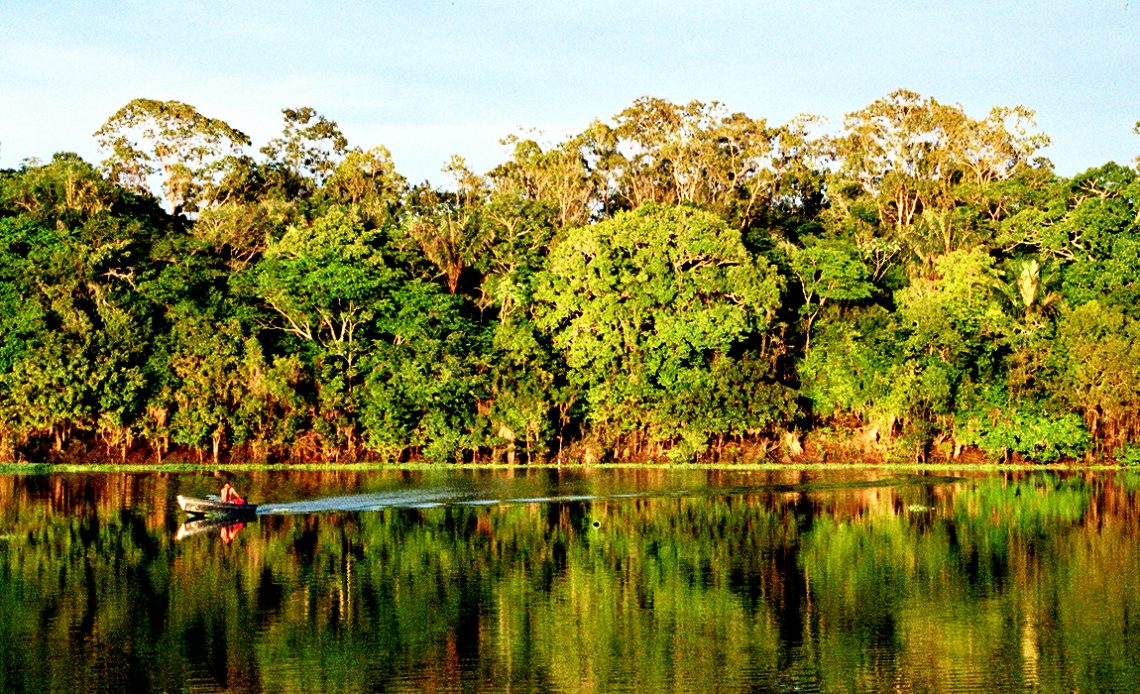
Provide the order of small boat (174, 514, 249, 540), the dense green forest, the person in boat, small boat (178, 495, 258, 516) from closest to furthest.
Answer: small boat (174, 514, 249, 540)
small boat (178, 495, 258, 516)
the person in boat
the dense green forest

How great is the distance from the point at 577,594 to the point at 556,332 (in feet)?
124

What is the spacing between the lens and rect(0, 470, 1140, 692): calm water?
19.5m

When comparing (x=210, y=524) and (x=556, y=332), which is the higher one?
(x=556, y=332)

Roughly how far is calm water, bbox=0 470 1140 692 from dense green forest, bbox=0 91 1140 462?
15283mm

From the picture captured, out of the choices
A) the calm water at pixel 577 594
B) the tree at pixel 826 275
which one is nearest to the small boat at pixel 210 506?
the calm water at pixel 577 594

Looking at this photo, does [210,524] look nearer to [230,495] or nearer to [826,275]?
[230,495]

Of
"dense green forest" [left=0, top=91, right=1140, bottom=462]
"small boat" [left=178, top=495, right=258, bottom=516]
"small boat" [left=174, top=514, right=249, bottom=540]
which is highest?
"dense green forest" [left=0, top=91, right=1140, bottom=462]

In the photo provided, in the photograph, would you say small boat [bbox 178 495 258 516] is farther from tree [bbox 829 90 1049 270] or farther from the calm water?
tree [bbox 829 90 1049 270]

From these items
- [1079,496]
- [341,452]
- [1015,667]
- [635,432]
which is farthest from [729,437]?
[1015,667]

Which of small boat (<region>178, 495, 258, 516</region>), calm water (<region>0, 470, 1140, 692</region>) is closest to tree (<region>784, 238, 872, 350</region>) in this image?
calm water (<region>0, 470, 1140, 692</region>)

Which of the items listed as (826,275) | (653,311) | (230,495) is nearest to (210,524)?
(230,495)

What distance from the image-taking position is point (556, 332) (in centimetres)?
6334

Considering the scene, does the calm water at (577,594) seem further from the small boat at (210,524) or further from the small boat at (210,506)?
the small boat at (210,506)

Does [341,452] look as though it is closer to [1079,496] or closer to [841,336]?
[841,336]
